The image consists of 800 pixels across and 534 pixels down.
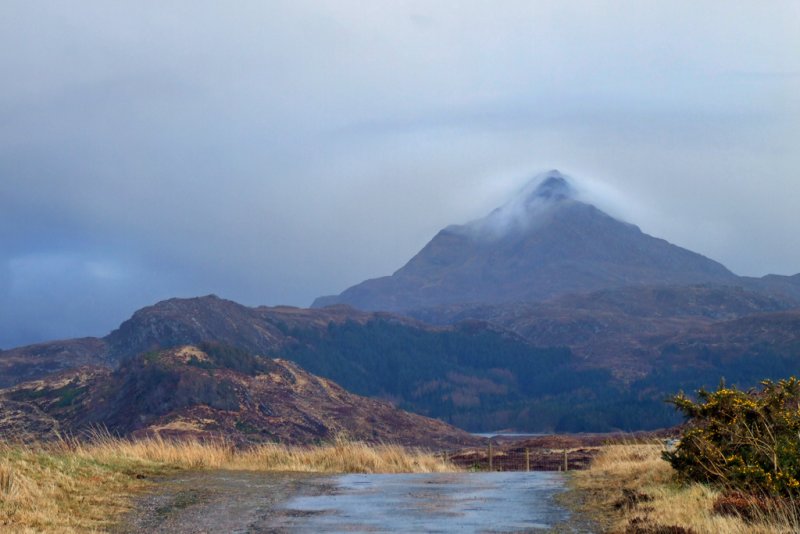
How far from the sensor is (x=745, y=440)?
1812 cm

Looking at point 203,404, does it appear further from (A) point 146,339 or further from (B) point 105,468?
(B) point 105,468

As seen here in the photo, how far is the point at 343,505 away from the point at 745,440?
7.66m

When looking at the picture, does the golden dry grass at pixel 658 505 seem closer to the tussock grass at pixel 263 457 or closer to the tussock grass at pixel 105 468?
the tussock grass at pixel 105 468

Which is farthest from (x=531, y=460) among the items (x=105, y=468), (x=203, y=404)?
(x=203, y=404)

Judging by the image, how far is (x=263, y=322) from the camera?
19088 cm

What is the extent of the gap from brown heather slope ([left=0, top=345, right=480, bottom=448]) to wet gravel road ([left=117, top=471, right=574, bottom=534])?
188 ft

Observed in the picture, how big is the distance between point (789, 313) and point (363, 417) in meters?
123

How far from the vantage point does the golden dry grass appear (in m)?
13.7

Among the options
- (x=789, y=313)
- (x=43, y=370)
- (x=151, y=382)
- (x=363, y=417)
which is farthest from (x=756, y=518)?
(x=789, y=313)

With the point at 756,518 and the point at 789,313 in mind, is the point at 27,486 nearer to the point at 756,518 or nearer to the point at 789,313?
the point at 756,518

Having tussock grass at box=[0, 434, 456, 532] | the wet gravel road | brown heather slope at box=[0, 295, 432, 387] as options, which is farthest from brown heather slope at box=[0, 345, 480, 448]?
the wet gravel road

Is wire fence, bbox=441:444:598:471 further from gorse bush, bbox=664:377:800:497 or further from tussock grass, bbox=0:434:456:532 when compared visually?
gorse bush, bbox=664:377:800:497

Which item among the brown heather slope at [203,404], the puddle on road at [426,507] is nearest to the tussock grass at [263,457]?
the puddle on road at [426,507]

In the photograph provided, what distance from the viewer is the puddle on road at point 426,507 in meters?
15.9
